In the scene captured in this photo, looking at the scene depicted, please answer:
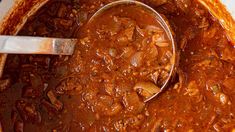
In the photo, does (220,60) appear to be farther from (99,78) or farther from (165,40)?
(99,78)

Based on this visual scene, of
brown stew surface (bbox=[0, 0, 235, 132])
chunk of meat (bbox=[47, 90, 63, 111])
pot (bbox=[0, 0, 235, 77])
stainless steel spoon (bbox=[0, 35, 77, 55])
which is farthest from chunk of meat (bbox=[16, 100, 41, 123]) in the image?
stainless steel spoon (bbox=[0, 35, 77, 55])

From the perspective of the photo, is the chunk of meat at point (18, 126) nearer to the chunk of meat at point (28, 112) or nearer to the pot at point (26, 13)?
the chunk of meat at point (28, 112)

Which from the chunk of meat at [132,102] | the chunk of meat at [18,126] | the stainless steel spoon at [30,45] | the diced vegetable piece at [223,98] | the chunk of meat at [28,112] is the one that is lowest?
the diced vegetable piece at [223,98]

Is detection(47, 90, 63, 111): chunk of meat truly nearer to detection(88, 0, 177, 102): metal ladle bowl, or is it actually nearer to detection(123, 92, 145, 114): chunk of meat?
detection(123, 92, 145, 114): chunk of meat

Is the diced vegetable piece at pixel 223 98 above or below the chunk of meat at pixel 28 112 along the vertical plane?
below

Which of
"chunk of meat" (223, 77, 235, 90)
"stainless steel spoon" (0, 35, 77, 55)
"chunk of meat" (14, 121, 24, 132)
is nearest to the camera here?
"stainless steel spoon" (0, 35, 77, 55)

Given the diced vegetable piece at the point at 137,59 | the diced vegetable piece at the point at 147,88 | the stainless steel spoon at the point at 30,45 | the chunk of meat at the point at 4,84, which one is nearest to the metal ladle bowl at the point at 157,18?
the diced vegetable piece at the point at 147,88
